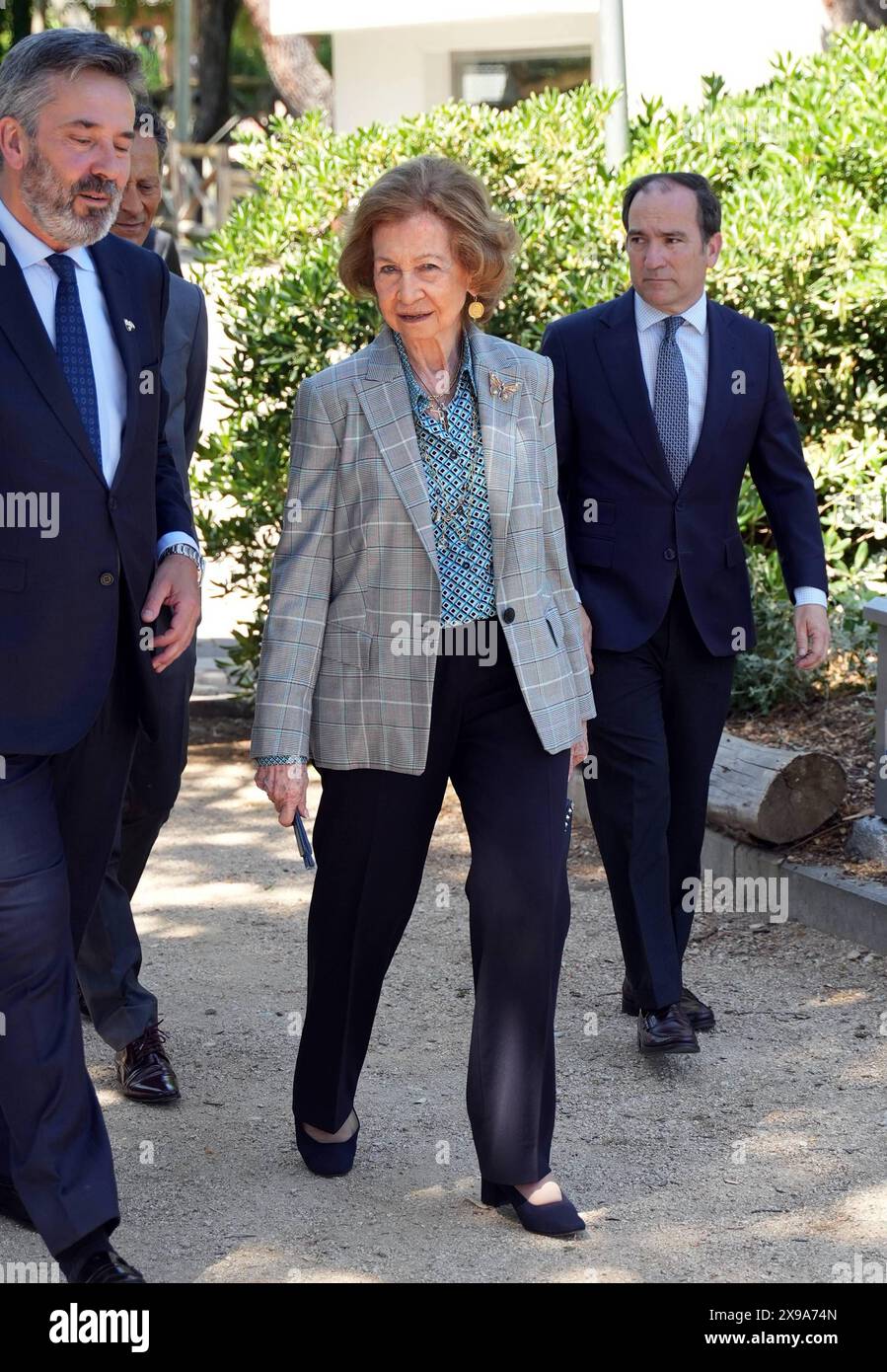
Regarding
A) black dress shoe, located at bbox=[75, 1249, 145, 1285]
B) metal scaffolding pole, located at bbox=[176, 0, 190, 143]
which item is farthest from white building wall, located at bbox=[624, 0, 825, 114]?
metal scaffolding pole, located at bbox=[176, 0, 190, 143]

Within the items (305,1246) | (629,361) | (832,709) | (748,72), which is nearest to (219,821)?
(832,709)

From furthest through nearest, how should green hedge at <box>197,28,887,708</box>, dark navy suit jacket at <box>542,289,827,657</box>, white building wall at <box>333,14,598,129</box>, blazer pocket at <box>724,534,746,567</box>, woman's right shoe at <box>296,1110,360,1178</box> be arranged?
1. white building wall at <box>333,14,598,129</box>
2. green hedge at <box>197,28,887,708</box>
3. blazer pocket at <box>724,534,746,567</box>
4. dark navy suit jacket at <box>542,289,827,657</box>
5. woman's right shoe at <box>296,1110,360,1178</box>

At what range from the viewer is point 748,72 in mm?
13148

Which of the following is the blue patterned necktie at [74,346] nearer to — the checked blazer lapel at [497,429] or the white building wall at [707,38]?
the checked blazer lapel at [497,429]

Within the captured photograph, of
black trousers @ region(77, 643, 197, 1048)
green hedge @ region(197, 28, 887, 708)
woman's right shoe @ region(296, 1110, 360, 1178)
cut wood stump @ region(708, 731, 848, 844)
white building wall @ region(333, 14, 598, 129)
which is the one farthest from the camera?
white building wall @ region(333, 14, 598, 129)

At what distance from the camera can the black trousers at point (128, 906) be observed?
177 inches

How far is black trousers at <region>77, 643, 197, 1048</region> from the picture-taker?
4504 mm

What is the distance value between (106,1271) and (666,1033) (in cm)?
179

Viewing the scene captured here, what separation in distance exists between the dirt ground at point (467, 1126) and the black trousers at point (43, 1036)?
12.9 inches

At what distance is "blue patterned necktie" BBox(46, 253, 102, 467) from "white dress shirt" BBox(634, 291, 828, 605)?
5.86ft

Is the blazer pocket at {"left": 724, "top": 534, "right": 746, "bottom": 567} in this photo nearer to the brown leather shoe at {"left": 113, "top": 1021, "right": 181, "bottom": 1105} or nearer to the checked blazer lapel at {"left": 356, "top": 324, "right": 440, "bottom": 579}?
the checked blazer lapel at {"left": 356, "top": 324, "right": 440, "bottom": 579}

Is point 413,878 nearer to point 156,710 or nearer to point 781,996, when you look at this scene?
point 156,710

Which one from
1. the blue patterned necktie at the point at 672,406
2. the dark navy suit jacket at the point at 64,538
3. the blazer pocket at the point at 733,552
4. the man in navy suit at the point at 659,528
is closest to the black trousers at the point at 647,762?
the man in navy suit at the point at 659,528

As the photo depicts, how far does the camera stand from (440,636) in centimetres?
368
